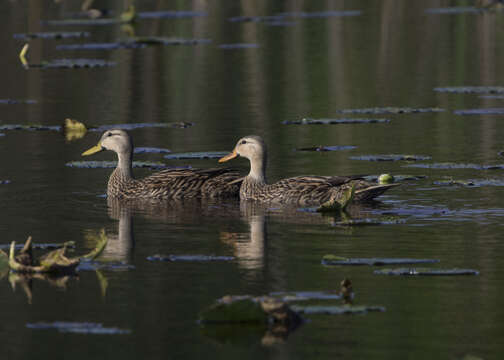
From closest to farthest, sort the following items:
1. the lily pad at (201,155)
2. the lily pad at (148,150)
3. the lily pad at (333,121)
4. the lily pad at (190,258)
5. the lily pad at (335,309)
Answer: the lily pad at (335,309)
the lily pad at (190,258)
the lily pad at (201,155)
the lily pad at (148,150)
the lily pad at (333,121)

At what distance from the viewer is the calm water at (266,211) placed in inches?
333

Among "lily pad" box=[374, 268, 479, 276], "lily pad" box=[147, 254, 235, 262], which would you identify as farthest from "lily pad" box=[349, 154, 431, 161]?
"lily pad" box=[374, 268, 479, 276]

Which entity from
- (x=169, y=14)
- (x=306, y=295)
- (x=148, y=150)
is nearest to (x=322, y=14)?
(x=169, y=14)

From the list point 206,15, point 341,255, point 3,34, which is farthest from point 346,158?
point 206,15

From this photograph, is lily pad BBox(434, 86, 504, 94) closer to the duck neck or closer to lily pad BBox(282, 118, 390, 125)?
lily pad BBox(282, 118, 390, 125)

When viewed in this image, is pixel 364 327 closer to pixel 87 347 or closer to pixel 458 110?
pixel 87 347

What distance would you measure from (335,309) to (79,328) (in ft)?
5.65

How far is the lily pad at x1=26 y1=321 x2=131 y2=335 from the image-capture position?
8484 millimetres

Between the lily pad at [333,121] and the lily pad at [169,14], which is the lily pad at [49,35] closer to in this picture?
the lily pad at [169,14]

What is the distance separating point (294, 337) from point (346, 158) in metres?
8.56

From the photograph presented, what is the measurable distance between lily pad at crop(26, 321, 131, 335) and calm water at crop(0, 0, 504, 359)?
0.08m

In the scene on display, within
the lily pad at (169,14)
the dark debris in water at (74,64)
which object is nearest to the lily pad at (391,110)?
the dark debris in water at (74,64)

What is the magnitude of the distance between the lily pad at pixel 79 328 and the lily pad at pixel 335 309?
121 cm

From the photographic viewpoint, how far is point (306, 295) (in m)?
9.26
